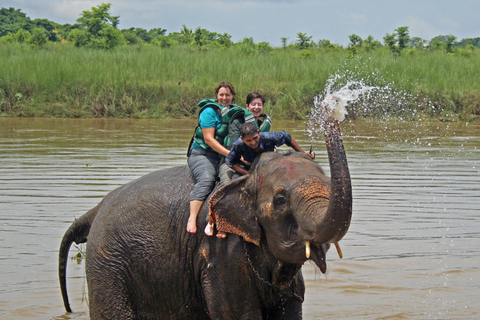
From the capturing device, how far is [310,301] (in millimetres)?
6547

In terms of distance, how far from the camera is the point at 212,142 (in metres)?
5.00

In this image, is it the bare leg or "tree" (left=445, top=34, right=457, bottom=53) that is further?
"tree" (left=445, top=34, right=457, bottom=53)

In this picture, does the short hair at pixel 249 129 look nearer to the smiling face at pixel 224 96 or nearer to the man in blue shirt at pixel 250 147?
the man in blue shirt at pixel 250 147

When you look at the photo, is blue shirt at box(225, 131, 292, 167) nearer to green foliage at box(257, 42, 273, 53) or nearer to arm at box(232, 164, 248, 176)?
arm at box(232, 164, 248, 176)

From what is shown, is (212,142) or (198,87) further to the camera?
(198,87)

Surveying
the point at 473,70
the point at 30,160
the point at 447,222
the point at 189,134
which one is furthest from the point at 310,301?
the point at 473,70

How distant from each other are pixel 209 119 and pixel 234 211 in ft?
3.15

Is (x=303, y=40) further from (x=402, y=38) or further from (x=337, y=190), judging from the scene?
(x=337, y=190)

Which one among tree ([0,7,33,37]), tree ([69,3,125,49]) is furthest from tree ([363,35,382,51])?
tree ([0,7,33,37])

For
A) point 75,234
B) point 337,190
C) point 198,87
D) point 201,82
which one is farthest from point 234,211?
point 201,82

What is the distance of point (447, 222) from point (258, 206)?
207 inches

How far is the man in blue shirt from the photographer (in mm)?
4558

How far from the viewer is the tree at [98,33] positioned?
103 feet

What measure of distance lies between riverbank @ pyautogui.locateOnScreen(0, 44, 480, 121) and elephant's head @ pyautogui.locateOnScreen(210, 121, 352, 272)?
1468cm
